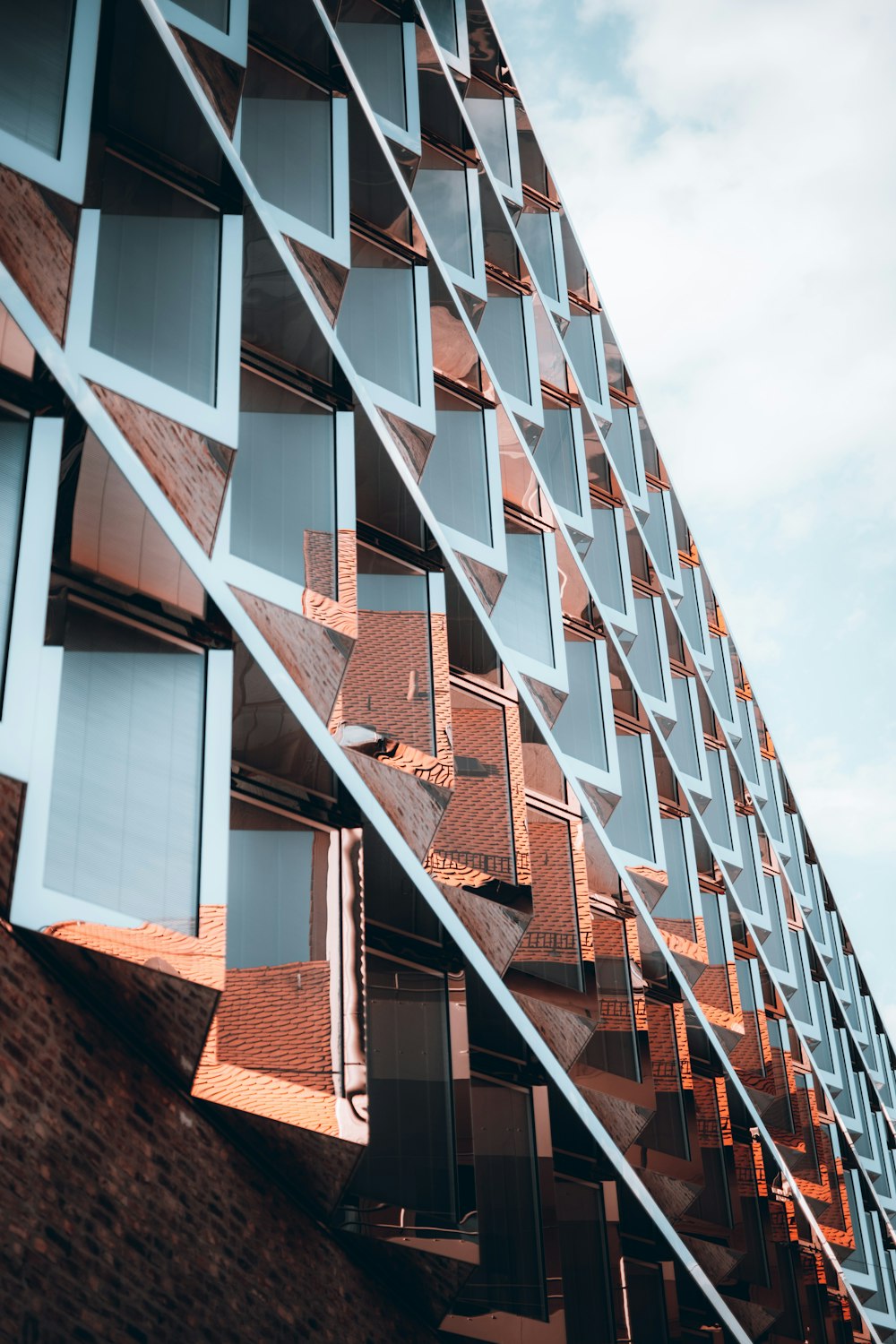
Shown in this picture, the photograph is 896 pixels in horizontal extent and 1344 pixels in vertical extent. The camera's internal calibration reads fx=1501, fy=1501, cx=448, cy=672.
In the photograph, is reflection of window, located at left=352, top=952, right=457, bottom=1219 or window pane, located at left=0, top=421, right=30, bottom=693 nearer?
window pane, located at left=0, top=421, right=30, bottom=693

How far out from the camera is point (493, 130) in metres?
25.7

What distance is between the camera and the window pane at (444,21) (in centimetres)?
2331

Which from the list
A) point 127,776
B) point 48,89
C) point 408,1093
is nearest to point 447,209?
point 48,89

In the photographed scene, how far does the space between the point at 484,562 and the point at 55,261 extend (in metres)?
8.14

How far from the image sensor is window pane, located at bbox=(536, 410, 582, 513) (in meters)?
23.7

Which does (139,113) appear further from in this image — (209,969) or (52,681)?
(209,969)

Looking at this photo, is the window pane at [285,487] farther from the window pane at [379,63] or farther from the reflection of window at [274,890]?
the window pane at [379,63]

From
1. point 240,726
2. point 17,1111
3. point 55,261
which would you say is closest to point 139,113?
point 55,261

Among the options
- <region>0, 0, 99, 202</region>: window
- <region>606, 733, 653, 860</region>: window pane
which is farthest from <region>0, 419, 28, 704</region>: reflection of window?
<region>606, 733, 653, 860</region>: window pane

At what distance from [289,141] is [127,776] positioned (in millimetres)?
8281

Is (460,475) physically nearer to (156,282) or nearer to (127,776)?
(156,282)

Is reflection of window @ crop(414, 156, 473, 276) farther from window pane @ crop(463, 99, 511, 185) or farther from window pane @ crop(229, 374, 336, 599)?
window pane @ crop(229, 374, 336, 599)

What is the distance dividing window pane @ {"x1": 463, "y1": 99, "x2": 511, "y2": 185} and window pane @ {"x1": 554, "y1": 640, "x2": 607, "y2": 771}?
27.2 ft

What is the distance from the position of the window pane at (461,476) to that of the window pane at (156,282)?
533 centimetres
